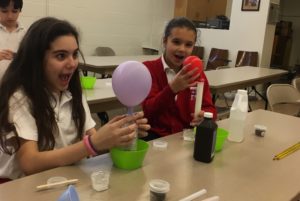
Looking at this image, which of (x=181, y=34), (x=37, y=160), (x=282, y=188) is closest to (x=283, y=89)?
(x=181, y=34)

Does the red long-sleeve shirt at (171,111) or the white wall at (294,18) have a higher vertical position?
the white wall at (294,18)

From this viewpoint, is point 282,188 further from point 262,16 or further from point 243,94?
point 262,16

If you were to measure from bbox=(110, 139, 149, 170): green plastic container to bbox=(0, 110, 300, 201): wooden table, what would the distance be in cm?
2

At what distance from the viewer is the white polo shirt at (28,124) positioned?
1.12 metres

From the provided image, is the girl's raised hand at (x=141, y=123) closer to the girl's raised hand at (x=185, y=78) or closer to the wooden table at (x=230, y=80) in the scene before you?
the girl's raised hand at (x=185, y=78)

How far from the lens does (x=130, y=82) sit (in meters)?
1.06

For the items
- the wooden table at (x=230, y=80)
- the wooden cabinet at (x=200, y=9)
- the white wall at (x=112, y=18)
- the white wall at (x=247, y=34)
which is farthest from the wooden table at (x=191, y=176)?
the wooden cabinet at (x=200, y=9)

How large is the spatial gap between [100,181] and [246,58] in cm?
528

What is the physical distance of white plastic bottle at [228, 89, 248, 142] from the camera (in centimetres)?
146

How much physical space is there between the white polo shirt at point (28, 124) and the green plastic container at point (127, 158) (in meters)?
0.26

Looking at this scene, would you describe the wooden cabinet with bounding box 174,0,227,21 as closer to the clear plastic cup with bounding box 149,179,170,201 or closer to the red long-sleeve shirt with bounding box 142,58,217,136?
the red long-sleeve shirt with bounding box 142,58,217,136

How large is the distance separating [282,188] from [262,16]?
203 inches

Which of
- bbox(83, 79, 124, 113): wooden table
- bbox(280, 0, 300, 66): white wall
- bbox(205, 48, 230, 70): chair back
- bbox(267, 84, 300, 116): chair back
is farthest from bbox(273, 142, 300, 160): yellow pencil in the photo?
bbox(280, 0, 300, 66): white wall

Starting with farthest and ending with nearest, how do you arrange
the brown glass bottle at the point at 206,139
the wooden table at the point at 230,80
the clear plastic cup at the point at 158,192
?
the wooden table at the point at 230,80 < the brown glass bottle at the point at 206,139 < the clear plastic cup at the point at 158,192
